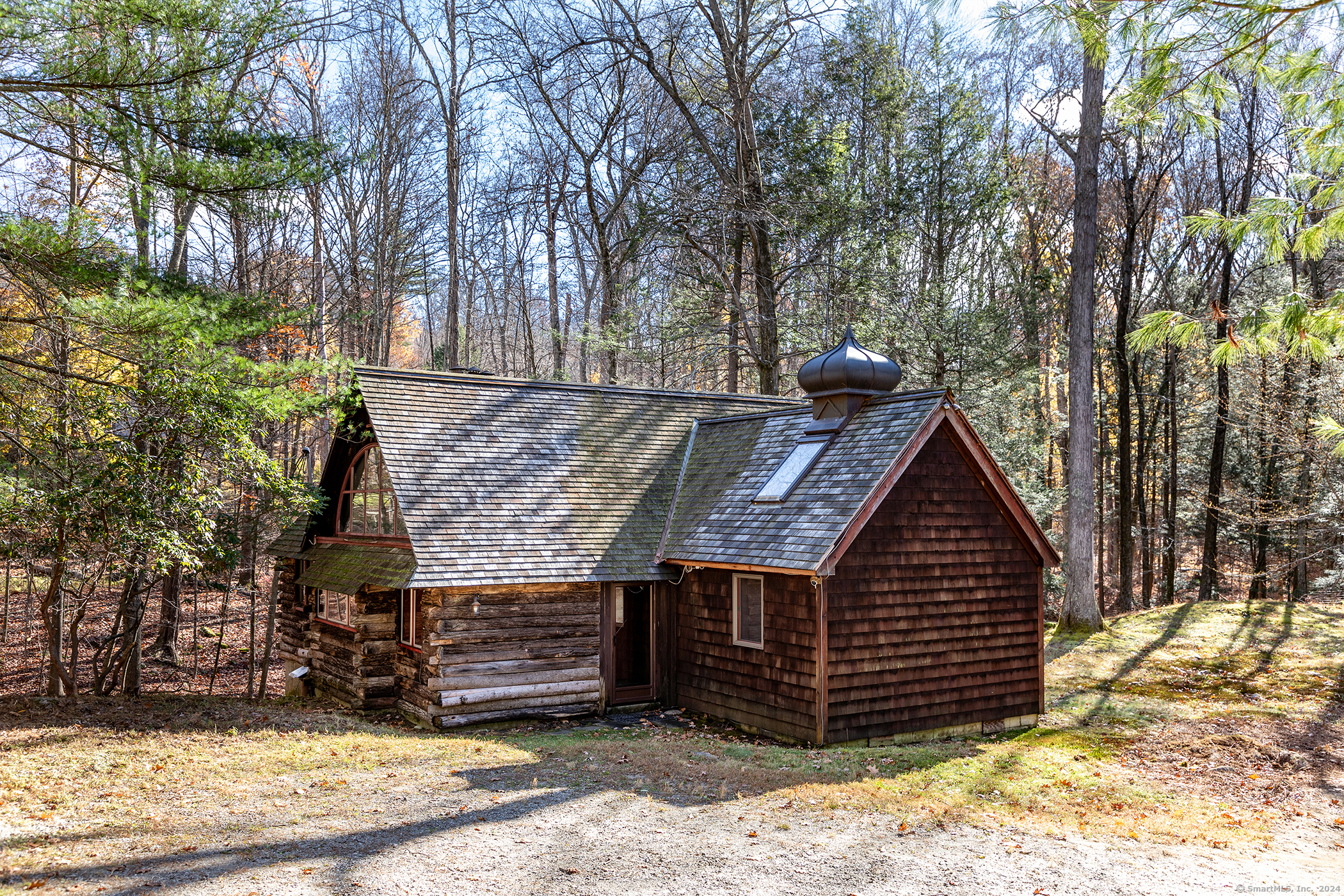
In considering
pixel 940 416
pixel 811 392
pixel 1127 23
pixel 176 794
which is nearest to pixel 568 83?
pixel 811 392

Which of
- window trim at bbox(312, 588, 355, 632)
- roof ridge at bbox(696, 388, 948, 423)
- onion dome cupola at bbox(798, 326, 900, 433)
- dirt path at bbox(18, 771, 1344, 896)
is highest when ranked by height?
onion dome cupola at bbox(798, 326, 900, 433)

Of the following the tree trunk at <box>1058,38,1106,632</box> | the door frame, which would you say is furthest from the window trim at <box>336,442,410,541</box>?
the tree trunk at <box>1058,38,1106,632</box>

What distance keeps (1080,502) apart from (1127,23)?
13644 mm

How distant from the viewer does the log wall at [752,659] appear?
41.5 ft

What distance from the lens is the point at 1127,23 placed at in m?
9.30

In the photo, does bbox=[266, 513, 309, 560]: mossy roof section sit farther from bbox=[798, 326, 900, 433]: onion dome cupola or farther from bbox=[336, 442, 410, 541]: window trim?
bbox=[798, 326, 900, 433]: onion dome cupola

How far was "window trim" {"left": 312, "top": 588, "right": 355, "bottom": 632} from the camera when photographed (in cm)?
1554

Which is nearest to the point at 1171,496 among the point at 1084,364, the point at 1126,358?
the point at 1126,358

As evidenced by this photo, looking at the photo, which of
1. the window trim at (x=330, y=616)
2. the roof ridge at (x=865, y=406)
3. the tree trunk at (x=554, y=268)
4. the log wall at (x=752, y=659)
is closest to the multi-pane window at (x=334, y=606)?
the window trim at (x=330, y=616)

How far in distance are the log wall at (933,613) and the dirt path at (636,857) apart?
3608 millimetres

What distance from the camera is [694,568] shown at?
48.4 ft

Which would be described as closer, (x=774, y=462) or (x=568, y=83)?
(x=774, y=462)

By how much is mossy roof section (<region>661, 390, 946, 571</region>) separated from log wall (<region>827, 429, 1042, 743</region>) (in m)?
0.50

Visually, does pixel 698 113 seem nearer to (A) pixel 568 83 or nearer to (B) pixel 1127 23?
(A) pixel 568 83
